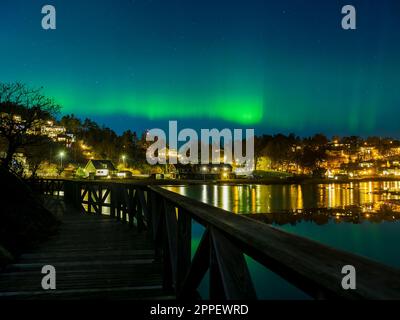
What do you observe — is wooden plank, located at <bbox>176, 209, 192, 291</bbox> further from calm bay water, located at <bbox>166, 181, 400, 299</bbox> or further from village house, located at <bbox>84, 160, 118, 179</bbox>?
village house, located at <bbox>84, 160, 118, 179</bbox>

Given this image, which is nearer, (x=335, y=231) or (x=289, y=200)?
(x=335, y=231)

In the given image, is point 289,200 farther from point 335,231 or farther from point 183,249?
point 183,249

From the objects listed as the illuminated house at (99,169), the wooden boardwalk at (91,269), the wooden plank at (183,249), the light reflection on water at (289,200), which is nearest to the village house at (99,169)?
the illuminated house at (99,169)

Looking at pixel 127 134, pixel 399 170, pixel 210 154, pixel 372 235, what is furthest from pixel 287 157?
pixel 372 235

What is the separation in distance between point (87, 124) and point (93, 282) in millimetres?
131913

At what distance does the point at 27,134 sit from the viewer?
669 inches

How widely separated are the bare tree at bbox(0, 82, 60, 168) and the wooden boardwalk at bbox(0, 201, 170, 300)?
28.2ft

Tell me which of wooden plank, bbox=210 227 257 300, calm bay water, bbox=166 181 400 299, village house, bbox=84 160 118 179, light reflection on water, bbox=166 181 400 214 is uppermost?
wooden plank, bbox=210 227 257 300

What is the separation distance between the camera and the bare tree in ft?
50.5

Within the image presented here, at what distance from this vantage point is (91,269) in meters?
5.75

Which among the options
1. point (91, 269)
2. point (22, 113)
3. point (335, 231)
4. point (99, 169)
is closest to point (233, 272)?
point (91, 269)

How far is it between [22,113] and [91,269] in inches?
561

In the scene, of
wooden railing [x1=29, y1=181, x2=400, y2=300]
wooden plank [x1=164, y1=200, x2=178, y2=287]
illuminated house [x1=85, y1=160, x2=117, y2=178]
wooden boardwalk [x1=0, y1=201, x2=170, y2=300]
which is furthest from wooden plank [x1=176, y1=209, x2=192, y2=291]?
illuminated house [x1=85, y1=160, x2=117, y2=178]
